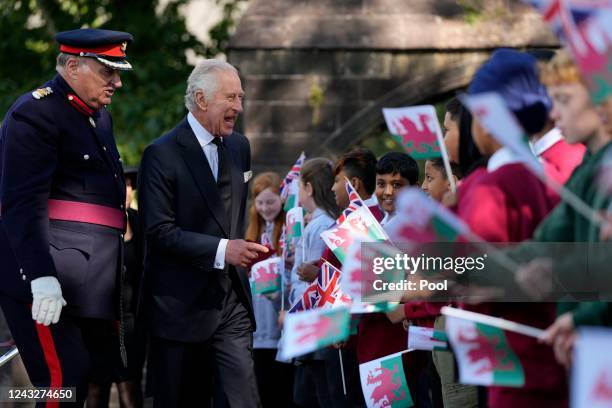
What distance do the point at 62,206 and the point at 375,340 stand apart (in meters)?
1.75

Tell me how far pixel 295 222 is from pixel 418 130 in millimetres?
2721

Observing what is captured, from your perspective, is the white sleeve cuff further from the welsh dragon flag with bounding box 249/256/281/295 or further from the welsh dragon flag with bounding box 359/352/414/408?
the welsh dragon flag with bounding box 249/256/281/295

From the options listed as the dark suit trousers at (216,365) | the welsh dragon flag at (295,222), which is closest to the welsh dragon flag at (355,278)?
the dark suit trousers at (216,365)

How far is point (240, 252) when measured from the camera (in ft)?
19.5

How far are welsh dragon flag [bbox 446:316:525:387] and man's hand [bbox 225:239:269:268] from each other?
2250 millimetres

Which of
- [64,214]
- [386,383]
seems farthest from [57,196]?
[386,383]

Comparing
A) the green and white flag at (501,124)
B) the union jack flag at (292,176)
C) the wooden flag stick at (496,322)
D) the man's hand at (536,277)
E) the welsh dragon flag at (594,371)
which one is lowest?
the welsh dragon flag at (594,371)

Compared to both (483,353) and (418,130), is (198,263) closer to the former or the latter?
(418,130)

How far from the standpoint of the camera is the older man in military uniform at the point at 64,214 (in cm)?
542

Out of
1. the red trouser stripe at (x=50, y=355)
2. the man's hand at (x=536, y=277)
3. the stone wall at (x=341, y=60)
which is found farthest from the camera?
the stone wall at (x=341, y=60)

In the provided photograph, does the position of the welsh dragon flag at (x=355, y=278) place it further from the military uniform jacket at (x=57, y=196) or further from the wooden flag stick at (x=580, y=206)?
the military uniform jacket at (x=57, y=196)

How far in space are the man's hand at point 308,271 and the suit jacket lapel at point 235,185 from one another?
1.02 metres

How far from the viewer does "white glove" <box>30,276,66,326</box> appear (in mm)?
5297

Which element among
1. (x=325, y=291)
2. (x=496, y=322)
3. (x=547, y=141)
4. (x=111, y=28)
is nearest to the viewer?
(x=496, y=322)
